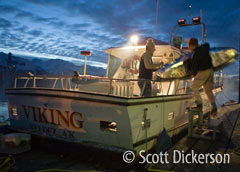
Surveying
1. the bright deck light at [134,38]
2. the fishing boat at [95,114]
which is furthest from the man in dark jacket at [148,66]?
the bright deck light at [134,38]

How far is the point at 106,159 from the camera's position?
4.15 meters

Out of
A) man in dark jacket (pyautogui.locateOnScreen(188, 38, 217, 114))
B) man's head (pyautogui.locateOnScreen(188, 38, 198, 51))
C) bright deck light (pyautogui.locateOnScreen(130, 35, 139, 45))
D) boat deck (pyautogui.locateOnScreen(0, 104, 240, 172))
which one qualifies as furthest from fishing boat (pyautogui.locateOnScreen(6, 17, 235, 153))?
bright deck light (pyautogui.locateOnScreen(130, 35, 139, 45))

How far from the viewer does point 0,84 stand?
85312 mm

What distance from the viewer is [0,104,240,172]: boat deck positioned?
3.87 meters

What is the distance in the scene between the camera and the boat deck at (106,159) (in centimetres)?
387

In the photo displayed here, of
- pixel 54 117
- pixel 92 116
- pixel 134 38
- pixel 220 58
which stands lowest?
pixel 54 117

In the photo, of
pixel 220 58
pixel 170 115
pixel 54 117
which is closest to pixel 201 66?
pixel 220 58

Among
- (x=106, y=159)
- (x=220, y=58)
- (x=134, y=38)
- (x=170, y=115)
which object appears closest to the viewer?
(x=106, y=159)

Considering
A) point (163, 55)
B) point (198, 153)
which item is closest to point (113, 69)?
point (163, 55)

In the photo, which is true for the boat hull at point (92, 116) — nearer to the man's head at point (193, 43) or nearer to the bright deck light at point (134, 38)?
the man's head at point (193, 43)

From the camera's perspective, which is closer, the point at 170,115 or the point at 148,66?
the point at 148,66

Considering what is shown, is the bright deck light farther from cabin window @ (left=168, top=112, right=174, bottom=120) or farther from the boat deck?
the boat deck

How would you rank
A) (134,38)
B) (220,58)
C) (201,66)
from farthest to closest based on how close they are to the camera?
(134,38)
(220,58)
(201,66)

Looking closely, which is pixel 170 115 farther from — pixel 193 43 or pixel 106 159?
pixel 106 159
